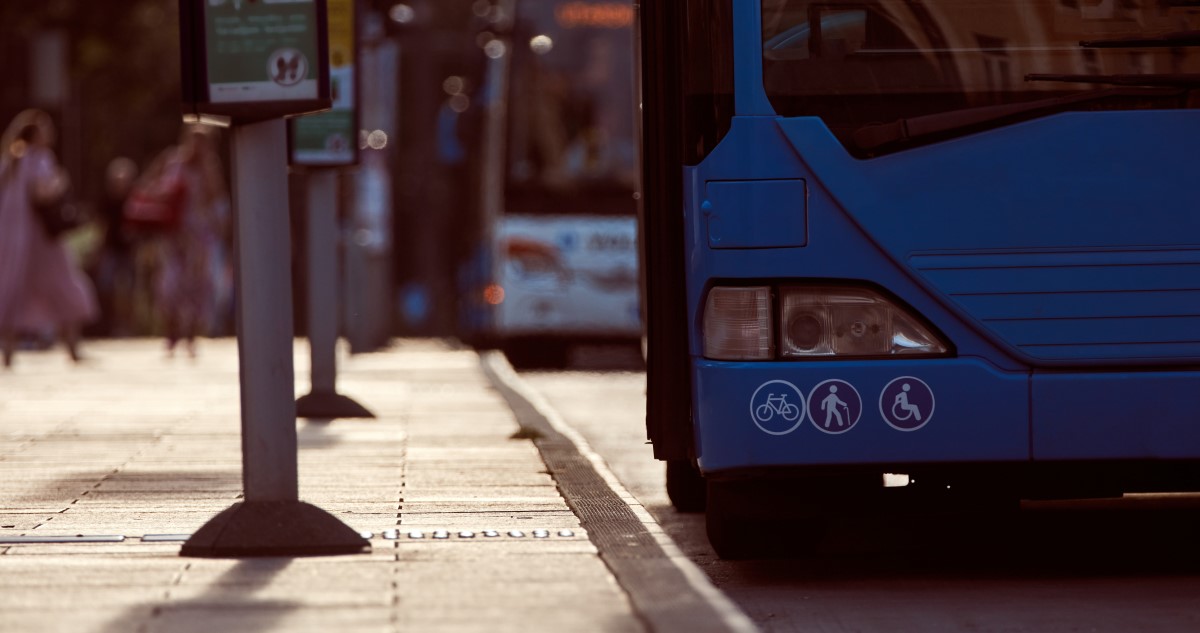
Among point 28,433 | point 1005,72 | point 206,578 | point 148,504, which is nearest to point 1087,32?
point 1005,72

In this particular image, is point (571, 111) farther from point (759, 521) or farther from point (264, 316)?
point (264, 316)

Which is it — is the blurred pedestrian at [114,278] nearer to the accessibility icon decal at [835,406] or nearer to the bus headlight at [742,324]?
the bus headlight at [742,324]

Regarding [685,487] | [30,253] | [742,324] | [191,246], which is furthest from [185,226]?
[742,324]

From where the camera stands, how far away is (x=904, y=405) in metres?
6.53

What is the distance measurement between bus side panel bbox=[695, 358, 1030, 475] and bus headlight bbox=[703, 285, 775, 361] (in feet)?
0.15

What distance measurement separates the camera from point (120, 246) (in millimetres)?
27234

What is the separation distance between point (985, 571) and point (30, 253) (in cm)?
1228

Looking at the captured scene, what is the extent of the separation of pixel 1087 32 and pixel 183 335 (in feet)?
47.4

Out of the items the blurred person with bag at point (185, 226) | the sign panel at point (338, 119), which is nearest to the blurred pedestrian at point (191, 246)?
the blurred person with bag at point (185, 226)

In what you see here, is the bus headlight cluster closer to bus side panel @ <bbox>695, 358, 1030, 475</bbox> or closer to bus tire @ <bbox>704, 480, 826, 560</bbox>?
bus side panel @ <bbox>695, 358, 1030, 475</bbox>

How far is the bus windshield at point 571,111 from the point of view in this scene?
66.9ft

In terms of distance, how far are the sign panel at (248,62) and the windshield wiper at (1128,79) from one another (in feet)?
6.60

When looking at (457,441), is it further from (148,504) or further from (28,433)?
(148,504)

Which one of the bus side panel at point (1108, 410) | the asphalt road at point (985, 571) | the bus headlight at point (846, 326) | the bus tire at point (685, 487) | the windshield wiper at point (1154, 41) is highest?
the windshield wiper at point (1154, 41)
